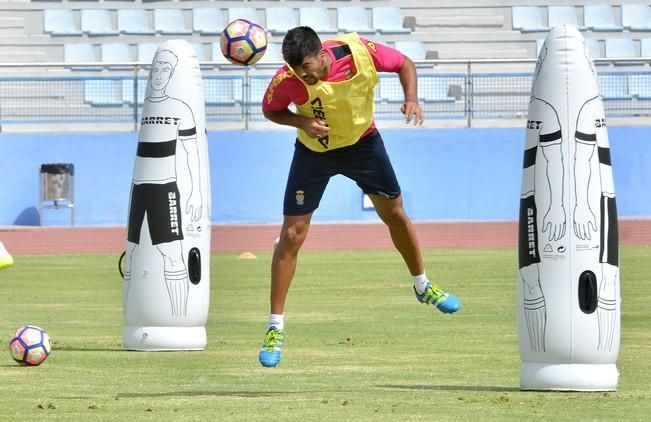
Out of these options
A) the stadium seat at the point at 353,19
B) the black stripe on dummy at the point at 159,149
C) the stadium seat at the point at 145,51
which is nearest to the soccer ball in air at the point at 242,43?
the black stripe on dummy at the point at 159,149

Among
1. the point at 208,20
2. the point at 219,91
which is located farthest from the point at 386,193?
the point at 208,20

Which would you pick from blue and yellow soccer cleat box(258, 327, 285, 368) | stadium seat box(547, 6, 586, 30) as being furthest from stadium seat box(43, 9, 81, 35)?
blue and yellow soccer cleat box(258, 327, 285, 368)

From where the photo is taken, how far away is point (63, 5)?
35094 millimetres

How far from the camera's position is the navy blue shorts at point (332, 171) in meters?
10.1

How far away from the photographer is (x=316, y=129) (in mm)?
9367

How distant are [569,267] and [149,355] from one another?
411cm

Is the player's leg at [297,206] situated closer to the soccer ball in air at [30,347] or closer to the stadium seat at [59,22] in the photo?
the soccer ball in air at [30,347]

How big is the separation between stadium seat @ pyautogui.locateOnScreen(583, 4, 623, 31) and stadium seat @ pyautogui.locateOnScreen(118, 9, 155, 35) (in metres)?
10.4

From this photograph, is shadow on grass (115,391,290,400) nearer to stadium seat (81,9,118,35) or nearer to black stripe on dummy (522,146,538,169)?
black stripe on dummy (522,146,538,169)

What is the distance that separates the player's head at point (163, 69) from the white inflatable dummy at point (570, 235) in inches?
160

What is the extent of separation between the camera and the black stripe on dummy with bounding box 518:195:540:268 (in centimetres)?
868

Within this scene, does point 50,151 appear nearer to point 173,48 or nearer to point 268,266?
point 268,266

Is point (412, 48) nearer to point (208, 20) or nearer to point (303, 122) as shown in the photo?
point (208, 20)

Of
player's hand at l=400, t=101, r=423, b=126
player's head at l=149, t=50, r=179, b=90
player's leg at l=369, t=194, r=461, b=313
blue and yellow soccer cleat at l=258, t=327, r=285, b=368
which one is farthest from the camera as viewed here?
player's head at l=149, t=50, r=179, b=90
